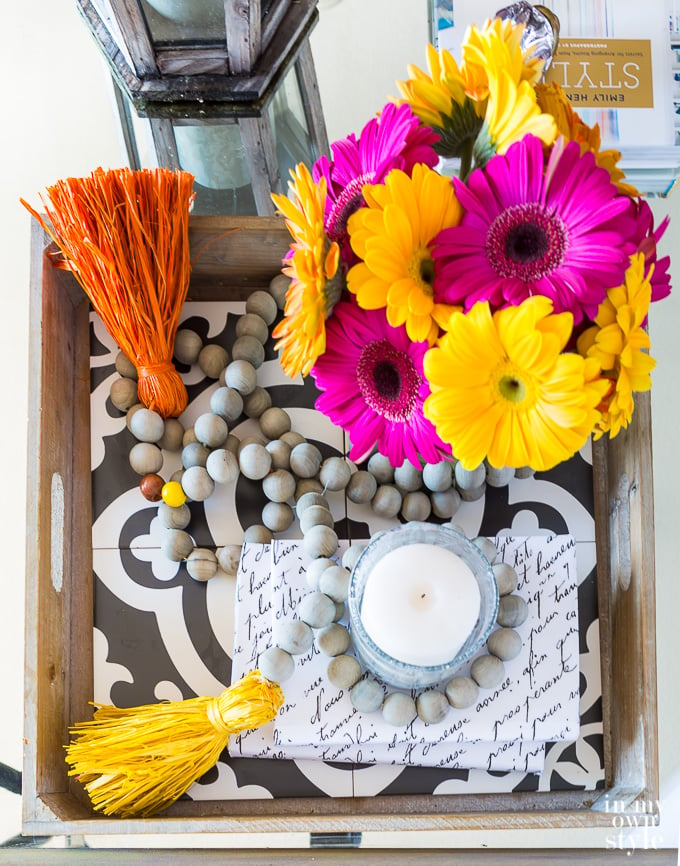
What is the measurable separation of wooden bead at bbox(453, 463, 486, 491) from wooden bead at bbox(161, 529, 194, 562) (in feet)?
0.54

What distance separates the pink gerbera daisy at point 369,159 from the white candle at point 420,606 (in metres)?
0.16

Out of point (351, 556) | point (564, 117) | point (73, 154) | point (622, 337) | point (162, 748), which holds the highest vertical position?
point (73, 154)

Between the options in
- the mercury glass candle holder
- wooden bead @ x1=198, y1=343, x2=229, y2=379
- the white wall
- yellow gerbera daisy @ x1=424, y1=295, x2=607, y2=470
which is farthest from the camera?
the white wall

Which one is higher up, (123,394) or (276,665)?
(123,394)

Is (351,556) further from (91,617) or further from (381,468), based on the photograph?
(91,617)

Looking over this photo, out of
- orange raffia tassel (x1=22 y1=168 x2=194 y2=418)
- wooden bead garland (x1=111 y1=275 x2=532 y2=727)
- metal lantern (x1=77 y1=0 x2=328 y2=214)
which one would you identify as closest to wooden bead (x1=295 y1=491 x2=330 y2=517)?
wooden bead garland (x1=111 y1=275 x2=532 y2=727)

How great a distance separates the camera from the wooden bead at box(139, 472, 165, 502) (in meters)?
0.56

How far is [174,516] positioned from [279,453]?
7 centimetres

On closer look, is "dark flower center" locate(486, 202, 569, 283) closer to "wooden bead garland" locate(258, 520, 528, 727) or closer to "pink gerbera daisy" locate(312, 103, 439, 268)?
"pink gerbera daisy" locate(312, 103, 439, 268)

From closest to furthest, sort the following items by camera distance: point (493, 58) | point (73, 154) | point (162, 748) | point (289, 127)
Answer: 1. point (493, 58)
2. point (162, 748)
3. point (289, 127)
4. point (73, 154)

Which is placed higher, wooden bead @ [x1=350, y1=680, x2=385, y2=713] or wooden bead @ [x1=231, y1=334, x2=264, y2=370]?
wooden bead @ [x1=231, y1=334, x2=264, y2=370]

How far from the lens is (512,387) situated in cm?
39

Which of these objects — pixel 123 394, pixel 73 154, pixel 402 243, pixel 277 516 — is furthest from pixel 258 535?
pixel 73 154

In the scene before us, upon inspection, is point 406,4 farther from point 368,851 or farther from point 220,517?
point 368,851
